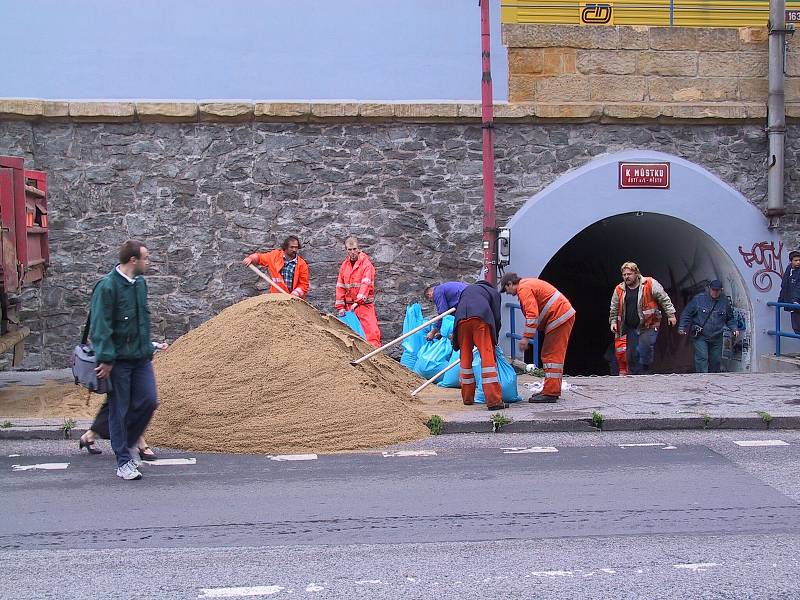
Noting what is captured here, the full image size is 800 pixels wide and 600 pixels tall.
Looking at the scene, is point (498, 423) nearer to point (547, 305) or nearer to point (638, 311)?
point (547, 305)

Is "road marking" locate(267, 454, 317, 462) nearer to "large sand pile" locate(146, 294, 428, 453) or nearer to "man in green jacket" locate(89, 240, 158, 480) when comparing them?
"large sand pile" locate(146, 294, 428, 453)

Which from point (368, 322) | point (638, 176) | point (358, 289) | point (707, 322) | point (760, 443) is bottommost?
point (760, 443)

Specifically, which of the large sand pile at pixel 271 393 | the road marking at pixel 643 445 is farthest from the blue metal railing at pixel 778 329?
the large sand pile at pixel 271 393

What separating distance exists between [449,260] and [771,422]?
532 cm

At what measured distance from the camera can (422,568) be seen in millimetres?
4742

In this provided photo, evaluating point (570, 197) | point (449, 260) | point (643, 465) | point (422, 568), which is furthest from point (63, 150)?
point (422, 568)

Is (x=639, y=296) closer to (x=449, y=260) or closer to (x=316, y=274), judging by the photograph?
(x=449, y=260)

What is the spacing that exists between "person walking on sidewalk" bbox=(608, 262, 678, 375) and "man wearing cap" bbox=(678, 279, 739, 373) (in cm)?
89

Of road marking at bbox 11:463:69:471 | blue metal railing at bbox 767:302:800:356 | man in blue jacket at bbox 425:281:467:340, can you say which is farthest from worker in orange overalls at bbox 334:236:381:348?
road marking at bbox 11:463:69:471

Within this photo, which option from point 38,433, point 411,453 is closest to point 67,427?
point 38,433

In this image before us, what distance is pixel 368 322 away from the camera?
12391mm

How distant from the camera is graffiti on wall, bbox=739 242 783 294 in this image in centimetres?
1336

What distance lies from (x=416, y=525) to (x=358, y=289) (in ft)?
23.2

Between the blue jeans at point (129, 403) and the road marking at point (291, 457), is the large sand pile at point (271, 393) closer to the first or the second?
the road marking at point (291, 457)
